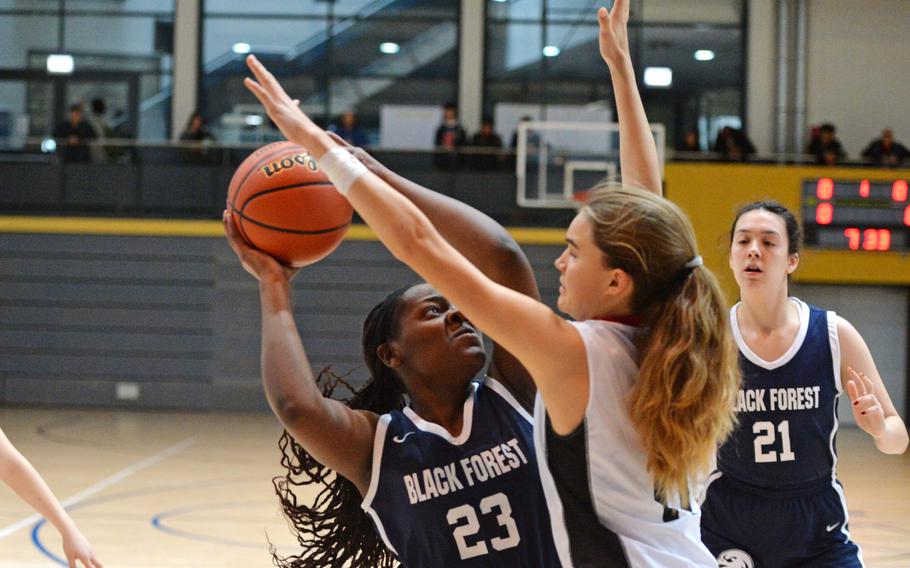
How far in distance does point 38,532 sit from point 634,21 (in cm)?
1091

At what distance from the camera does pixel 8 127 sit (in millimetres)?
15750

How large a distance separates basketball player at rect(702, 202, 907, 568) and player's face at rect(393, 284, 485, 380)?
150cm

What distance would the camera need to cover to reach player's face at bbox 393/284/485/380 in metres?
2.52

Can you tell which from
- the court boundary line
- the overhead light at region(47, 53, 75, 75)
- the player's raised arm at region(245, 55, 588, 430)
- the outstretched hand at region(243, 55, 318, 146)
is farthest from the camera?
the overhead light at region(47, 53, 75, 75)

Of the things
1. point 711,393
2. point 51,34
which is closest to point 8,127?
point 51,34

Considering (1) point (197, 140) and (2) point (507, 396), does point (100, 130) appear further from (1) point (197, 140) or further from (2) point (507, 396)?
(2) point (507, 396)

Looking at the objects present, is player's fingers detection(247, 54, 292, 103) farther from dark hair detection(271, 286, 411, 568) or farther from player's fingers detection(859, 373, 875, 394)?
player's fingers detection(859, 373, 875, 394)

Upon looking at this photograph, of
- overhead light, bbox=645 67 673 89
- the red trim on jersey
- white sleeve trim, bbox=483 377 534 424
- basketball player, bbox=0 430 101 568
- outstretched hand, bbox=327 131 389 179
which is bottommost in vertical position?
basketball player, bbox=0 430 101 568

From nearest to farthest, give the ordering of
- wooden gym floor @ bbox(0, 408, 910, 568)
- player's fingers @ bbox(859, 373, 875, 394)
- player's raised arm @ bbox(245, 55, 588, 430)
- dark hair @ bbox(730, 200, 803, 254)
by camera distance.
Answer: player's raised arm @ bbox(245, 55, 588, 430)
player's fingers @ bbox(859, 373, 875, 394)
dark hair @ bbox(730, 200, 803, 254)
wooden gym floor @ bbox(0, 408, 910, 568)

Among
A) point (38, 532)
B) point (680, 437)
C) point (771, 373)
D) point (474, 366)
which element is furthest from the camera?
point (38, 532)

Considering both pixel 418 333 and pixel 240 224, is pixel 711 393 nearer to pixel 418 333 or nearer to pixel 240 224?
pixel 418 333

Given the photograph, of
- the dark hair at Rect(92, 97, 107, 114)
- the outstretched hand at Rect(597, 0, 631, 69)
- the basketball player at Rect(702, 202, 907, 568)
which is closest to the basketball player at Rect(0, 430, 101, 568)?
the outstretched hand at Rect(597, 0, 631, 69)

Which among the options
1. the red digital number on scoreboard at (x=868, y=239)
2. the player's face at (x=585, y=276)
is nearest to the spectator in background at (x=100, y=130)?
the red digital number on scoreboard at (x=868, y=239)

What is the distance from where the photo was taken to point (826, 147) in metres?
14.0
